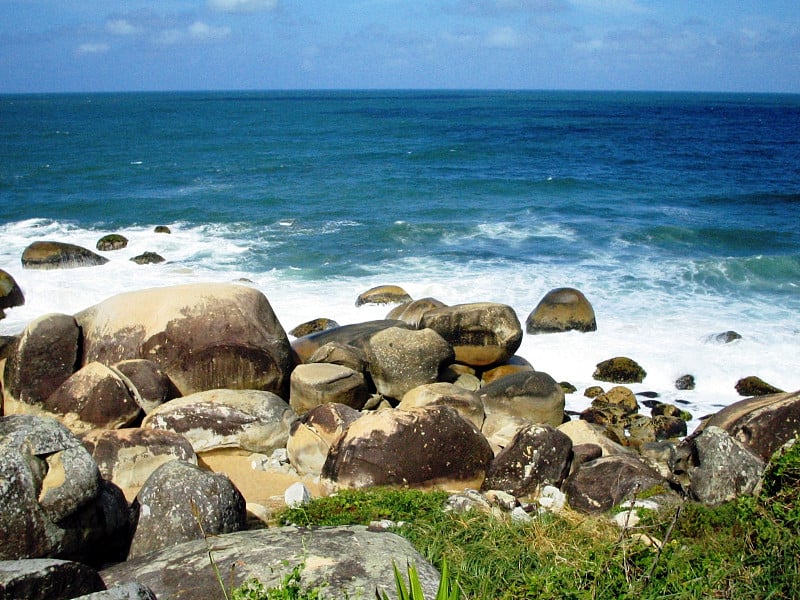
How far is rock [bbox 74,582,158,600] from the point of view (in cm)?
554

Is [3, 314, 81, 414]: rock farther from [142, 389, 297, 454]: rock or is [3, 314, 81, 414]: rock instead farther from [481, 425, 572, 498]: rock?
[481, 425, 572, 498]: rock

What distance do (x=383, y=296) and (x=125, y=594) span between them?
50.8 ft

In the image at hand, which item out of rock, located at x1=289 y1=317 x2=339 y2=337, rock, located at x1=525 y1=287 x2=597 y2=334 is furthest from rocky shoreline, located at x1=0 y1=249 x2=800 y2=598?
rock, located at x1=289 y1=317 x2=339 y2=337

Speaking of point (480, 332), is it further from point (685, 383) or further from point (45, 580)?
point (45, 580)

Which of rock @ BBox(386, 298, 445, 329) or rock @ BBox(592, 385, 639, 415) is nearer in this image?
rock @ BBox(592, 385, 639, 415)

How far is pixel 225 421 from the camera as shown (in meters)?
12.0

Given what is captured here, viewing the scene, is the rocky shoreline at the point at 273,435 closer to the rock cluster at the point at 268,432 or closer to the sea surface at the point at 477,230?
the rock cluster at the point at 268,432

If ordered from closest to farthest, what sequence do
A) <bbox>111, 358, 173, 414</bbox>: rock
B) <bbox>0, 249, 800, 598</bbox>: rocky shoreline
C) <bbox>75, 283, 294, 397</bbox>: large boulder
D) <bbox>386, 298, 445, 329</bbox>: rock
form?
<bbox>0, 249, 800, 598</bbox>: rocky shoreline < <bbox>111, 358, 173, 414</bbox>: rock < <bbox>75, 283, 294, 397</bbox>: large boulder < <bbox>386, 298, 445, 329</bbox>: rock

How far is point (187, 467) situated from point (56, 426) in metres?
1.52

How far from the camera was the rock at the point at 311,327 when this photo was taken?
61.7 feet

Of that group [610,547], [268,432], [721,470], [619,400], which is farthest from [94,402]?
[619,400]

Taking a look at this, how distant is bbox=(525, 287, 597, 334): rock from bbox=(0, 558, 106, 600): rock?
14292 mm

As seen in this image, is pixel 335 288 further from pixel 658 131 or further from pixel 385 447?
pixel 658 131

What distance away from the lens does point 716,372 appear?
1741 cm
